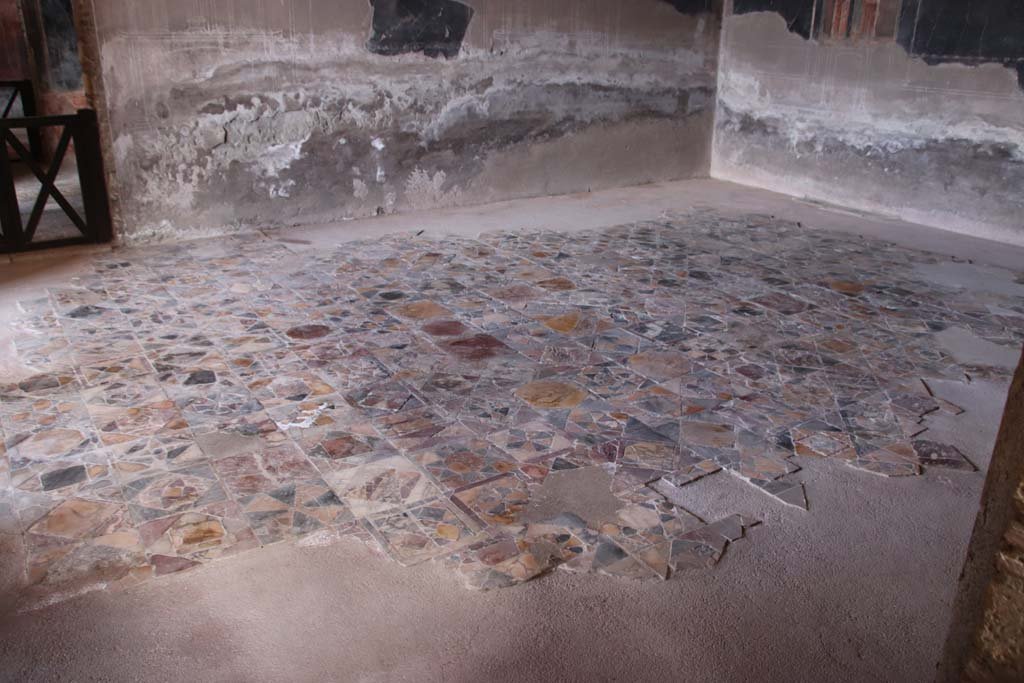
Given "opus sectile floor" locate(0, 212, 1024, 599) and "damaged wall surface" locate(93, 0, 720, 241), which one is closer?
"opus sectile floor" locate(0, 212, 1024, 599)

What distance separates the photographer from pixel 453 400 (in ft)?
10.9

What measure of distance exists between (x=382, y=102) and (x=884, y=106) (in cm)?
389

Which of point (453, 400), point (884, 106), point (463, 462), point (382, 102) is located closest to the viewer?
point (463, 462)

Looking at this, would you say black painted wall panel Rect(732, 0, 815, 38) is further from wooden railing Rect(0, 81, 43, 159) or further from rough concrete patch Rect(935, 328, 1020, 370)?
wooden railing Rect(0, 81, 43, 159)

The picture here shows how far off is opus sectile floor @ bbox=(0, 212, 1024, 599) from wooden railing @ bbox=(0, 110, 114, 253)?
12.5 inches

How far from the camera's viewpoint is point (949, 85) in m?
6.10

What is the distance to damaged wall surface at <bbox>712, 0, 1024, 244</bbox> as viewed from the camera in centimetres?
585

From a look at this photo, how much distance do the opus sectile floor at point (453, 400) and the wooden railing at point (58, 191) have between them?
1.04 feet

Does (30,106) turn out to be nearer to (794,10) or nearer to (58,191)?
(58,191)

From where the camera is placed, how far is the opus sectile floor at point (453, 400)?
97.5 inches

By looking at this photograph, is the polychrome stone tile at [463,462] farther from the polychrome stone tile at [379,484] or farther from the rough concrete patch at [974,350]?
the rough concrete patch at [974,350]

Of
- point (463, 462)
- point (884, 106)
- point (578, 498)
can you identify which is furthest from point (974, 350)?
point (884, 106)

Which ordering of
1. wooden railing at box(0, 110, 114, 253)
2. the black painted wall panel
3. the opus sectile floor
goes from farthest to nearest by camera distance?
the black painted wall panel → wooden railing at box(0, 110, 114, 253) → the opus sectile floor

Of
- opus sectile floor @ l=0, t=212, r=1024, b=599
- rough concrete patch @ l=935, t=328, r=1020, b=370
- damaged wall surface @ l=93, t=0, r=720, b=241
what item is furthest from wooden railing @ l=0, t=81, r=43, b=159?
rough concrete patch @ l=935, t=328, r=1020, b=370
